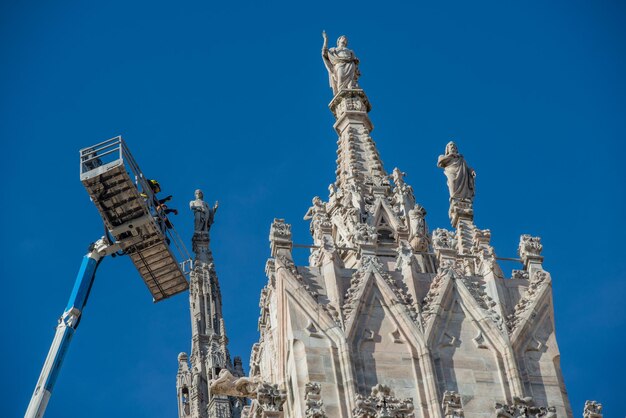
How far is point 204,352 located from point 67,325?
4656 millimetres

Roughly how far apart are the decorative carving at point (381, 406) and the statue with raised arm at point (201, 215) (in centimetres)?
3638

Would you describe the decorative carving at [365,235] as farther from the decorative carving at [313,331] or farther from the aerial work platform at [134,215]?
the aerial work platform at [134,215]

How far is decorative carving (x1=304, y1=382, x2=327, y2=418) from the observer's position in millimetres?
40006

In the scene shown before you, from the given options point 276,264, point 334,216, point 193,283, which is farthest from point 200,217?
point 276,264

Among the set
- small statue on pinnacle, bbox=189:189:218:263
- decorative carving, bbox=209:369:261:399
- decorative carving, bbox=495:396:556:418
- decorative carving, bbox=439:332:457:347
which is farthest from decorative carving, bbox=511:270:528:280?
small statue on pinnacle, bbox=189:189:218:263

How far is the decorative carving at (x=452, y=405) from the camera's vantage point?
4034 cm

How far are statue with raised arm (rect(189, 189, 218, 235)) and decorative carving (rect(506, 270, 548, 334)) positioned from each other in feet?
108

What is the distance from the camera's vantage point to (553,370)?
141 ft

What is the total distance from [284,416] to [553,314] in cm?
678

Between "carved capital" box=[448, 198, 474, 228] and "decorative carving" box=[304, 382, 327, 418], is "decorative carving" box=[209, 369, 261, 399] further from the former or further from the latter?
"carved capital" box=[448, 198, 474, 228]

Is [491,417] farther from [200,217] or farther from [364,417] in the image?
[200,217]

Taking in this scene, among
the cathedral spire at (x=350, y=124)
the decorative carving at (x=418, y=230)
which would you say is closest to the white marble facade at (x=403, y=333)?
the decorative carving at (x=418, y=230)

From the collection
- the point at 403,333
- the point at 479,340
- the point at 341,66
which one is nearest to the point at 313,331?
the point at 403,333

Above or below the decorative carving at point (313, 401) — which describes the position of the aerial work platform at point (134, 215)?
above
